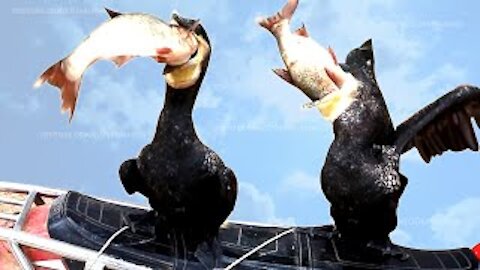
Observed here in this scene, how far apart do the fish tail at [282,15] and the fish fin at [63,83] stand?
48 cm

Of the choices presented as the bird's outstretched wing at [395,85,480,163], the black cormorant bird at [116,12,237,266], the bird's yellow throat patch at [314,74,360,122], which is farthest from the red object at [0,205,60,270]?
the bird's outstretched wing at [395,85,480,163]

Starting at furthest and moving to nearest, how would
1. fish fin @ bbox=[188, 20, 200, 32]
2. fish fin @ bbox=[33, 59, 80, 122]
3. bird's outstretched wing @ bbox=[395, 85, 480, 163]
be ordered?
bird's outstretched wing @ bbox=[395, 85, 480, 163] < fish fin @ bbox=[188, 20, 200, 32] < fish fin @ bbox=[33, 59, 80, 122]

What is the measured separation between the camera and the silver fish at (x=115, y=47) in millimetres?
2143

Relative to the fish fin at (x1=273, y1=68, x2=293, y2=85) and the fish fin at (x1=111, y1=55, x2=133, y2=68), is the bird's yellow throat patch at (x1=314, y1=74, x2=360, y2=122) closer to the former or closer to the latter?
the fish fin at (x1=273, y1=68, x2=293, y2=85)

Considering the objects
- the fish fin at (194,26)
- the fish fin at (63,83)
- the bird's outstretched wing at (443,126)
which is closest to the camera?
the fish fin at (63,83)

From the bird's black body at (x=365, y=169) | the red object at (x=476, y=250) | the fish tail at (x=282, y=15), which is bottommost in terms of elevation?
the red object at (x=476, y=250)

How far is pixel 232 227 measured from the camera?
2484 millimetres

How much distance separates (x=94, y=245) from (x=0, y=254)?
0.23 meters

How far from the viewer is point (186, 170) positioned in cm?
229

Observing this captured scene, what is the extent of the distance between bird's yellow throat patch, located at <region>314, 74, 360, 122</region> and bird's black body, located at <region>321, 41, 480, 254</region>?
0.5 inches

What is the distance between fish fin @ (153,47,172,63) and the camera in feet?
7.17

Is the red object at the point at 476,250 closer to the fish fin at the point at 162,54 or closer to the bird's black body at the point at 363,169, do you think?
the bird's black body at the point at 363,169

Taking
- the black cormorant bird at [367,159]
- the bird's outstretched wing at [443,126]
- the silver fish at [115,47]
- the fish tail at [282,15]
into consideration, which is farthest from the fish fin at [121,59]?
the bird's outstretched wing at [443,126]

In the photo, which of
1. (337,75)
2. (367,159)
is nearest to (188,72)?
(337,75)
